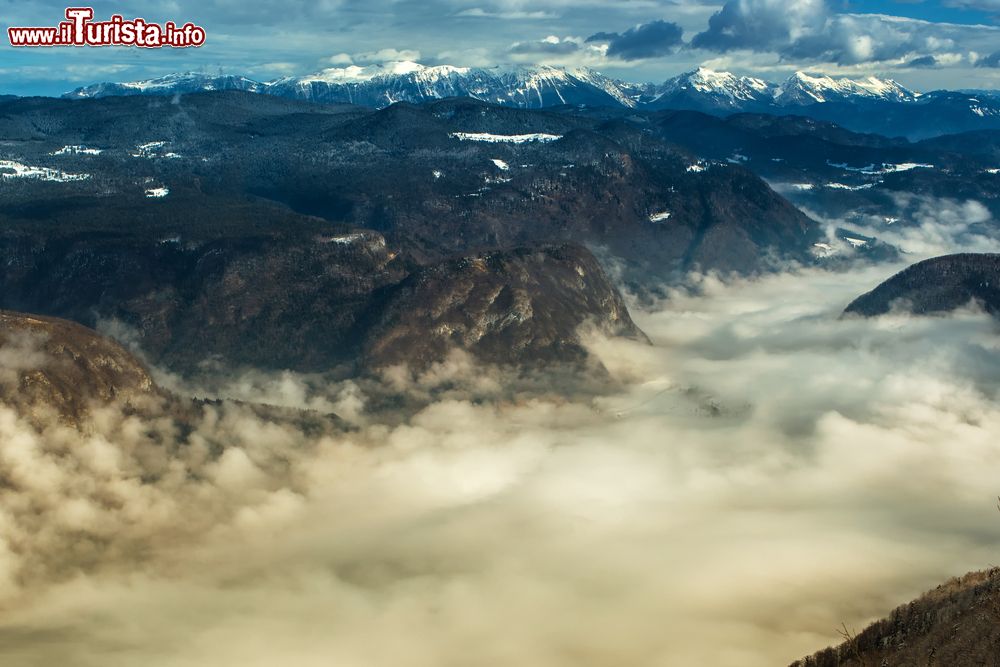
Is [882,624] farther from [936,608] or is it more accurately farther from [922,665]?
[922,665]

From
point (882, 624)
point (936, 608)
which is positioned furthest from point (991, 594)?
point (882, 624)

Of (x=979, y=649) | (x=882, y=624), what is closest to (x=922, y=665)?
(x=979, y=649)

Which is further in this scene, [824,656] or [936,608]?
[824,656]

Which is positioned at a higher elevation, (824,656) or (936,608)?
(936,608)

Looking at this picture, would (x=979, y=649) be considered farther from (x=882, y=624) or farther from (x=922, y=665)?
(x=882, y=624)

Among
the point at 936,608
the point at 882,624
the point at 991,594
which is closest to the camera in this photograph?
the point at 991,594

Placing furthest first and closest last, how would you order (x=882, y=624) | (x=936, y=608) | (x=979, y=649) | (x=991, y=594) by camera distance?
(x=882, y=624), (x=936, y=608), (x=991, y=594), (x=979, y=649)
